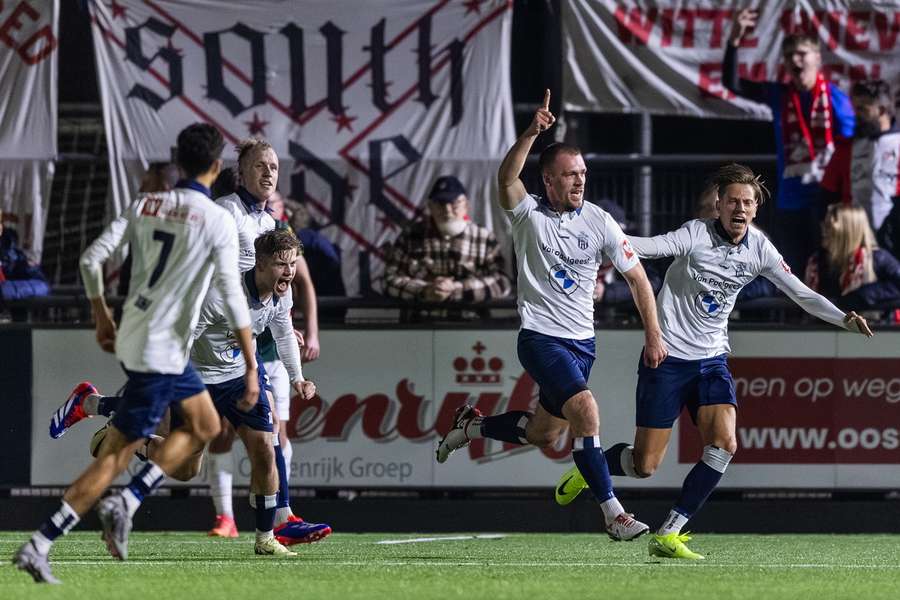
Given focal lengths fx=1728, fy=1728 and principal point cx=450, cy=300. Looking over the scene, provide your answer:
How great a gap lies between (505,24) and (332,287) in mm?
2514

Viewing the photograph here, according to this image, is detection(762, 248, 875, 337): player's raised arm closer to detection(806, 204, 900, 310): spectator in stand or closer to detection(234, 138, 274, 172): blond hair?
detection(806, 204, 900, 310): spectator in stand

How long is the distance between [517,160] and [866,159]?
4.59m

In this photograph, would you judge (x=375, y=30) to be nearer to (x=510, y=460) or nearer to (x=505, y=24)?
(x=505, y=24)

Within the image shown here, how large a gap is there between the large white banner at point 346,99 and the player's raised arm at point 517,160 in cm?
373

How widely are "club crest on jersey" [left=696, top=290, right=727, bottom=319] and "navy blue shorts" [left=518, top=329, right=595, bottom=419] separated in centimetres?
67

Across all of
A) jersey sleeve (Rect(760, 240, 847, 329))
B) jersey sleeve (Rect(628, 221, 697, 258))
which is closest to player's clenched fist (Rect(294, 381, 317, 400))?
jersey sleeve (Rect(628, 221, 697, 258))

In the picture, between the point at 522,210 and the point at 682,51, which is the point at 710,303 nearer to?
the point at 522,210

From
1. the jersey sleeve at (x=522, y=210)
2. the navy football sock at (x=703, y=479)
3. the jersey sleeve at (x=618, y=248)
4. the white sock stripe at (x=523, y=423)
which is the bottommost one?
the navy football sock at (x=703, y=479)

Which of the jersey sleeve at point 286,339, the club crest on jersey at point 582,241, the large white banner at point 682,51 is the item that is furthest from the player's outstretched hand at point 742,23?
the jersey sleeve at point 286,339

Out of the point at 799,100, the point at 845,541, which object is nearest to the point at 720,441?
the point at 845,541

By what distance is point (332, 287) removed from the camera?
1327cm

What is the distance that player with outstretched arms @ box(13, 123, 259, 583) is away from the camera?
7668 millimetres

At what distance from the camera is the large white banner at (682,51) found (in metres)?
13.8

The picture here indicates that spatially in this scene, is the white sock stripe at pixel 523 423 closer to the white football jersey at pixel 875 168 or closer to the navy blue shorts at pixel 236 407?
the navy blue shorts at pixel 236 407
